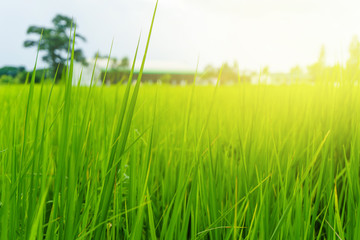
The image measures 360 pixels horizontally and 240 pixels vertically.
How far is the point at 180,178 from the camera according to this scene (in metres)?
0.62

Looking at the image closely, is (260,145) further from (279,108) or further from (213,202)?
(279,108)

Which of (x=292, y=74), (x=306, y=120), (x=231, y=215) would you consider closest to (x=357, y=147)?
(x=306, y=120)

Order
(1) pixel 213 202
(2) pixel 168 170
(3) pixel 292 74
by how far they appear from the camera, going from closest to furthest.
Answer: (1) pixel 213 202, (2) pixel 168 170, (3) pixel 292 74

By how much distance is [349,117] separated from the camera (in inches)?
42.3

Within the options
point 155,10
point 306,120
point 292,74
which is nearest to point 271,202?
point 306,120

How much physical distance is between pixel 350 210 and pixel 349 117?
47 centimetres

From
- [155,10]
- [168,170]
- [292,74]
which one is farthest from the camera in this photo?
[292,74]

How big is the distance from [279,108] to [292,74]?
19cm

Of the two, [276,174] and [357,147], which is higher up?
[357,147]

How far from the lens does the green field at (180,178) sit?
0.47m

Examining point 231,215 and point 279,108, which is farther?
point 279,108

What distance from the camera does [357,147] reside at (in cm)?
83

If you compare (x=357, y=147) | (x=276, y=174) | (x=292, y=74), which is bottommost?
(x=276, y=174)

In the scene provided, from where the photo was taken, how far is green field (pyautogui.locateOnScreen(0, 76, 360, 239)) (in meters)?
0.47
